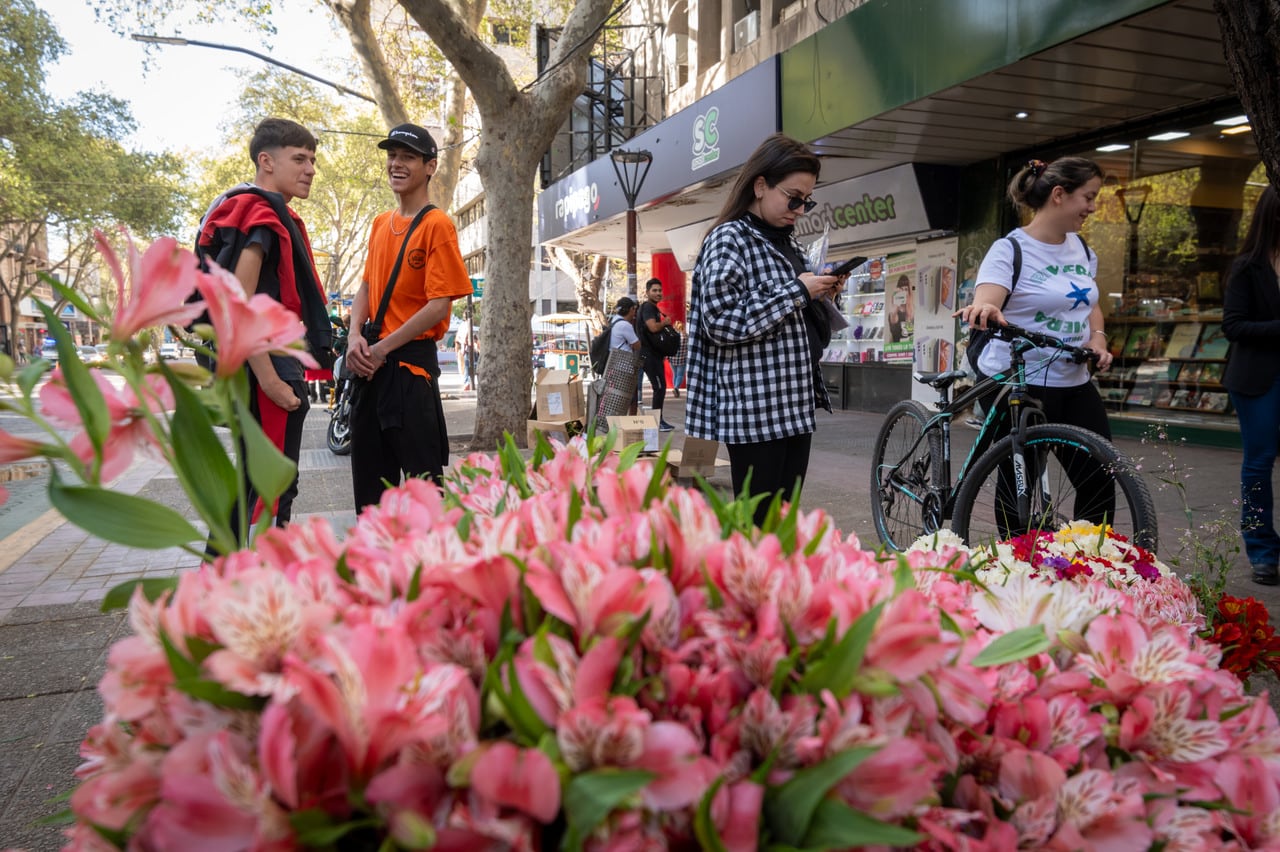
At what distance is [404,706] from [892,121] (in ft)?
30.1

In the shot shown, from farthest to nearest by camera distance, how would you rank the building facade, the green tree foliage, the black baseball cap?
1. the green tree foliage
2. the building facade
3. the black baseball cap

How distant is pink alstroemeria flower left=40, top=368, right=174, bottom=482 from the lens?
0.83 meters

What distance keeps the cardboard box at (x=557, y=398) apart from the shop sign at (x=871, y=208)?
376 cm

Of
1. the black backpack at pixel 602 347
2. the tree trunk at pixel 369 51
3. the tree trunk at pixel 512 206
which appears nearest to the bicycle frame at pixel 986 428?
the tree trunk at pixel 512 206

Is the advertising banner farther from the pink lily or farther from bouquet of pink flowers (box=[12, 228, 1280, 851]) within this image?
the pink lily

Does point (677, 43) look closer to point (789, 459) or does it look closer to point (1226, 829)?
point (789, 459)

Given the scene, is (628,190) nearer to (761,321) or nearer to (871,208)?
(871,208)

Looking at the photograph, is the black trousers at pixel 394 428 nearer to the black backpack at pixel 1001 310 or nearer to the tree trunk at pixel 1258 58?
the black backpack at pixel 1001 310

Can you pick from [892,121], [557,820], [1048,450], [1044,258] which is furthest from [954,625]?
[892,121]

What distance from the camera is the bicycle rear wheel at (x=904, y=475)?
164 inches

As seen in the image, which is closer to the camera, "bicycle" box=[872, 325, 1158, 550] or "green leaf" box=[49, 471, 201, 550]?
"green leaf" box=[49, 471, 201, 550]

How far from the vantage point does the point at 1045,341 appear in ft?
10.8

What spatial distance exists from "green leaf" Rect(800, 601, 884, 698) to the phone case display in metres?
9.48

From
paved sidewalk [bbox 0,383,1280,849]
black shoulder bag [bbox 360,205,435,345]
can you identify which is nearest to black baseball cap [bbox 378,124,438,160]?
black shoulder bag [bbox 360,205,435,345]
